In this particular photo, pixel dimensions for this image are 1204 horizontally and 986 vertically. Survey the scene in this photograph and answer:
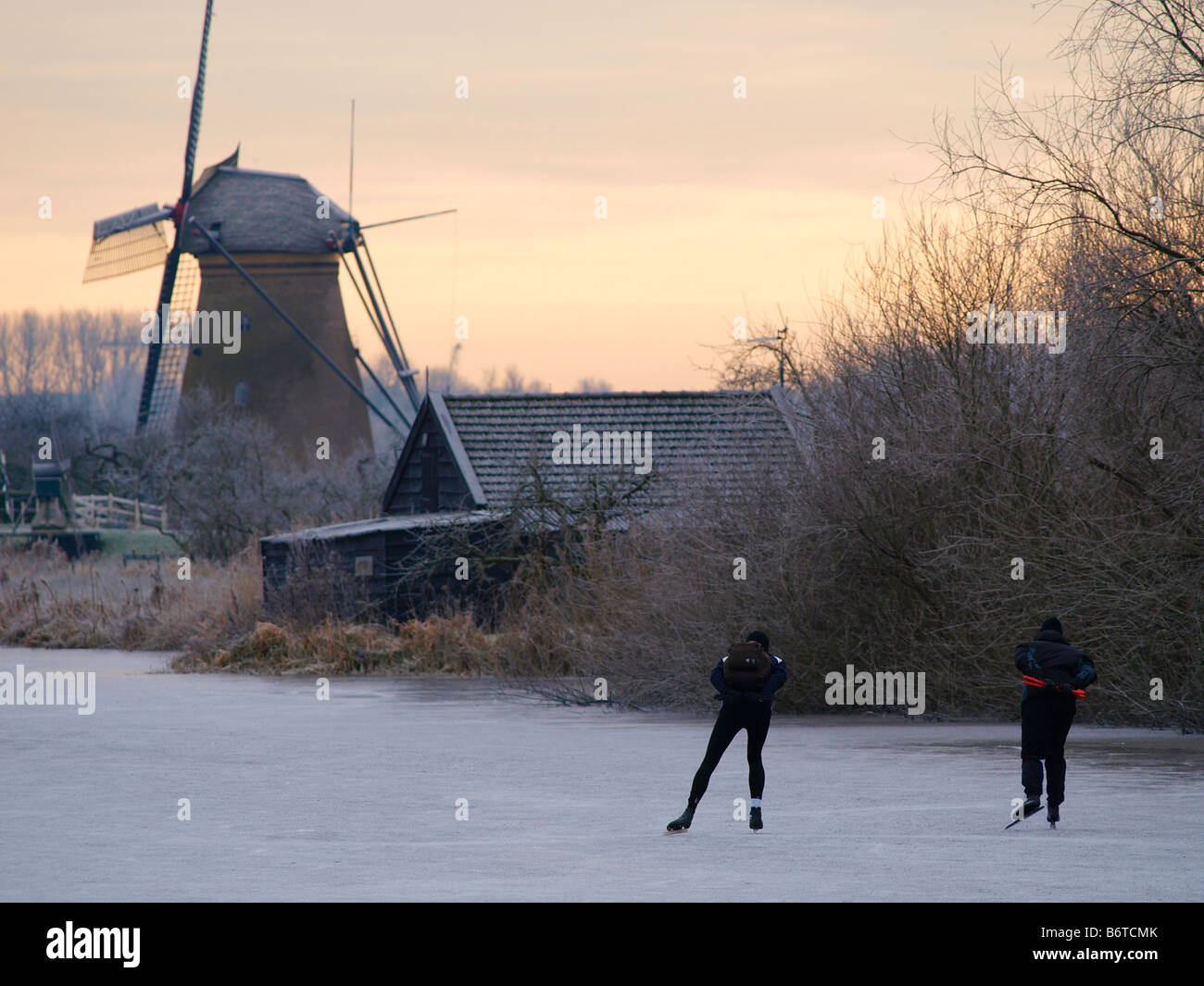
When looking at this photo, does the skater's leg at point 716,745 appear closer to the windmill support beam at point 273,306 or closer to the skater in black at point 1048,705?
the skater in black at point 1048,705

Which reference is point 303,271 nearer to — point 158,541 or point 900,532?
point 158,541

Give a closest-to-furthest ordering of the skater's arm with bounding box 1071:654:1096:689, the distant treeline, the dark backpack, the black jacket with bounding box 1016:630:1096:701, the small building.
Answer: the dark backpack < the skater's arm with bounding box 1071:654:1096:689 < the black jacket with bounding box 1016:630:1096:701 < the distant treeline < the small building

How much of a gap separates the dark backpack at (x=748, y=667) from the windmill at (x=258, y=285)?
5655 cm

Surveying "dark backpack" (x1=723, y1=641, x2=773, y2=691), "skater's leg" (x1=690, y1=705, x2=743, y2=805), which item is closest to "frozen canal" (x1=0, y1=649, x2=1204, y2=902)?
"skater's leg" (x1=690, y1=705, x2=743, y2=805)

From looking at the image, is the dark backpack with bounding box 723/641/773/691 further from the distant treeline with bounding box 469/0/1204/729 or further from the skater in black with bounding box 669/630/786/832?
the distant treeline with bounding box 469/0/1204/729

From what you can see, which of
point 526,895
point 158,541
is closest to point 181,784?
point 526,895

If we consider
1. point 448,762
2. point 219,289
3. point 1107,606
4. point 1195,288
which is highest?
point 219,289

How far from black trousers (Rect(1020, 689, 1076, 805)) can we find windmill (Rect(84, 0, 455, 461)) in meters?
56.5

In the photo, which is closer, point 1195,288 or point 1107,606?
point 1195,288

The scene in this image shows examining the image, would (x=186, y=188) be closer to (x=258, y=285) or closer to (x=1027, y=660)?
(x=258, y=285)

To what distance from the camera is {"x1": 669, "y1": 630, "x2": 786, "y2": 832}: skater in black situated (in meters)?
12.4

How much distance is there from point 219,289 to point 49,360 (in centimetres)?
11436

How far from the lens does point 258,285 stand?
69.6 metres

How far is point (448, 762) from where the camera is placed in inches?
691
